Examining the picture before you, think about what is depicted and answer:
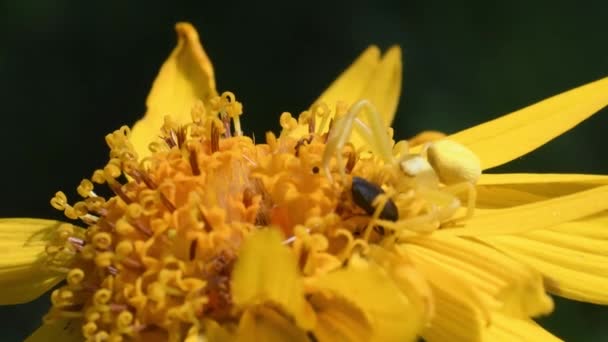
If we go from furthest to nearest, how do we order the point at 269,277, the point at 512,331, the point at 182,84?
the point at 182,84 → the point at 512,331 → the point at 269,277

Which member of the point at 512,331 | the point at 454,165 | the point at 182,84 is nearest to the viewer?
the point at 512,331

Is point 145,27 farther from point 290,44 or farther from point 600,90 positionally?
point 600,90

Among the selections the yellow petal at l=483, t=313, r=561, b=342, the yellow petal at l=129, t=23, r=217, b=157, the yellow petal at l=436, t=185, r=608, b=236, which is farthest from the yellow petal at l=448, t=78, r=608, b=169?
the yellow petal at l=129, t=23, r=217, b=157

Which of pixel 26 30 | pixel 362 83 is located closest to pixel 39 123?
pixel 26 30

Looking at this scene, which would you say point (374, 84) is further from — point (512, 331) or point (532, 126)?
point (512, 331)

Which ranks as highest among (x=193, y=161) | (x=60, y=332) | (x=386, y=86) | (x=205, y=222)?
(x=386, y=86)

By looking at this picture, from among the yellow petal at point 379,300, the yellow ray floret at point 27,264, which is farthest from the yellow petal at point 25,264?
the yellow petal at point 379,300

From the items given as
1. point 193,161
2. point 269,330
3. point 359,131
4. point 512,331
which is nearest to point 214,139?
point 193,161

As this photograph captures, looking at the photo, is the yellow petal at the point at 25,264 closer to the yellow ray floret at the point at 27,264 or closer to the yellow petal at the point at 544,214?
the yellow ray floret at the point at 27,264
